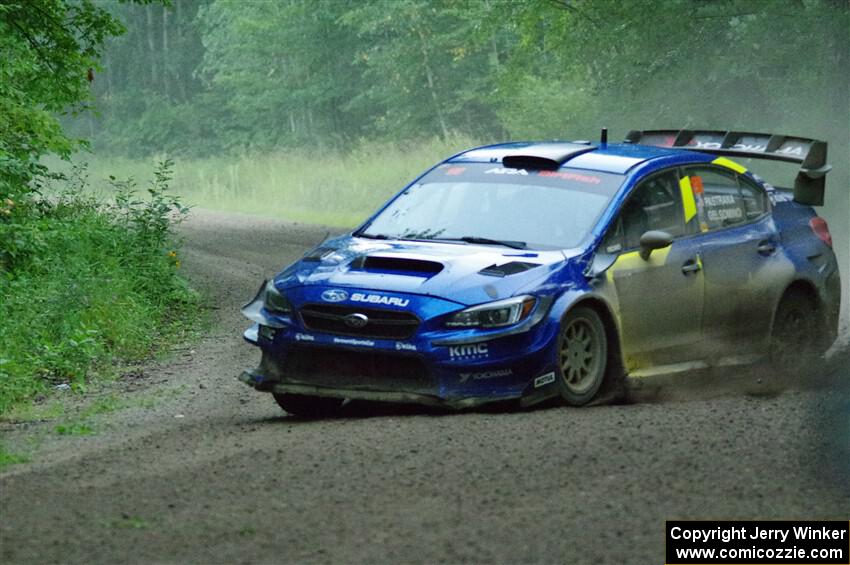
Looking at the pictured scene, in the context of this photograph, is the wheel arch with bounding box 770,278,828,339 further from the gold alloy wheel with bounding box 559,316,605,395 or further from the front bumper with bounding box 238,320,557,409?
the front bumper with bounding box 238,320,557,409

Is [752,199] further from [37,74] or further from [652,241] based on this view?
[37,74]

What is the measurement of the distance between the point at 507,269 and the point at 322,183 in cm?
2843

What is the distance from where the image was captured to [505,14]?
31297mm

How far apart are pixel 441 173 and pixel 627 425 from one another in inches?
109

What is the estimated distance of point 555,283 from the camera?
8.88 m

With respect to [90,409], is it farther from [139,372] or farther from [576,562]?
[576,562]

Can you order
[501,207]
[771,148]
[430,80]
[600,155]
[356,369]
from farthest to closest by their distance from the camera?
[430,80]
[771,148]
[600,155]
[501,207]
[356,369]

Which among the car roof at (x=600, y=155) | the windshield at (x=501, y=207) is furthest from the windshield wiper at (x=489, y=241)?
the car roof at (x=600, y=155)

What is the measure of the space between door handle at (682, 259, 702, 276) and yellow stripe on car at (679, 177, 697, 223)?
34 centimetres

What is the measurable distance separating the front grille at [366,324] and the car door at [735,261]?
2.34 metres

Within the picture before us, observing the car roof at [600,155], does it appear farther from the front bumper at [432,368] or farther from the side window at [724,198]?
the front bumper at [432,368]

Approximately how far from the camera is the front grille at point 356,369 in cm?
869

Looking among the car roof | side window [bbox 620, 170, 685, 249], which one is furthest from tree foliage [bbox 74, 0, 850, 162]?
side window [bbox 620, 170, 685, 249]

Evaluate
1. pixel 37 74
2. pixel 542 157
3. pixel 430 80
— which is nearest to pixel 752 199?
pixel 542 157
